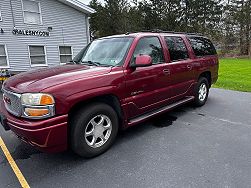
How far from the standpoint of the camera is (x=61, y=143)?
9.64 feet

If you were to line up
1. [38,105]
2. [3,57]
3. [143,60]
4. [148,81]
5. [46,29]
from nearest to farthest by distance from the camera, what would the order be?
[38,105]
[143,60]
[148,81]
[3,57]
[46,29]

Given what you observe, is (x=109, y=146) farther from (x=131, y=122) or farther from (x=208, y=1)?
(x=208, y=1)

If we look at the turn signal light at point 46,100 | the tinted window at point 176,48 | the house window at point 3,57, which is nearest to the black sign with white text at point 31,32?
the house window at point 3,57

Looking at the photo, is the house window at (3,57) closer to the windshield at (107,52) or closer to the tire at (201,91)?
the windshield at (107,52)

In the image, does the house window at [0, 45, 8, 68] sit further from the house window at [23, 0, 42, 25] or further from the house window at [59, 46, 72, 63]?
the house window at [59, 46, 72, 63]

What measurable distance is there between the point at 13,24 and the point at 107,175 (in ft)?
42.9

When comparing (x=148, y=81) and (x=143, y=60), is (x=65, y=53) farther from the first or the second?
(x=143, y=60)

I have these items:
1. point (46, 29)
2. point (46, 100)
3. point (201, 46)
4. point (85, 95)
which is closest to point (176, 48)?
point (201, 46)

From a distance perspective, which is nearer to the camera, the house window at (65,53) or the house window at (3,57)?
the house window at (3,57)

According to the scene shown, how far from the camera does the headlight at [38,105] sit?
2730 mm

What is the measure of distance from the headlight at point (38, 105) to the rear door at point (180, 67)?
258 centimetres

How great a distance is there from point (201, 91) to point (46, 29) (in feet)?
39.4

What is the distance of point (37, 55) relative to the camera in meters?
14.4

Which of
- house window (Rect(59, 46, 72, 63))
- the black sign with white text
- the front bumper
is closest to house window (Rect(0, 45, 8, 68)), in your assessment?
the black sign with white text
